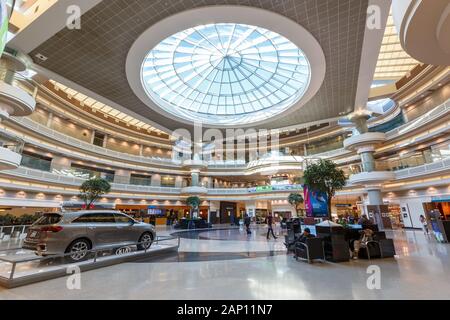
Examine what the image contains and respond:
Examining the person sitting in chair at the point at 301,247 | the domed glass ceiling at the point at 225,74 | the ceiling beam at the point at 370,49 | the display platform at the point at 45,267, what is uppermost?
the domed glass ceiling at the point at 225,74

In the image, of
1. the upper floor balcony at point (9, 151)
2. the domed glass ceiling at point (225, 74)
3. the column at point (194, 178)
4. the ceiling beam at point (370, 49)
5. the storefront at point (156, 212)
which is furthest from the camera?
the column at point (194, 178)

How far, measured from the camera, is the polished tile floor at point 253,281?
4027 mm

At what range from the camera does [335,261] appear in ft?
21.7

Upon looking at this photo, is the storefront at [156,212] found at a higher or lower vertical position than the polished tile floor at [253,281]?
higher

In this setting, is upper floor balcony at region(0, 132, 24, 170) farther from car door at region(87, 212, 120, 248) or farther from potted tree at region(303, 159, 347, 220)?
potted tree at region(303, 159, 347, 220)

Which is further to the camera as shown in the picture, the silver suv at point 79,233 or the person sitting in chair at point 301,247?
the person sitting in chair at point 301,247

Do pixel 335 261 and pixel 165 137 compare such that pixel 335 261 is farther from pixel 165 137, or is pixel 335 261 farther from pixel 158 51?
pixel 165 137

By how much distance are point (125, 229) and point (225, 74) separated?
20.0 m

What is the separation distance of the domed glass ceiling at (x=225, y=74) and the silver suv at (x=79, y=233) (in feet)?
43.5

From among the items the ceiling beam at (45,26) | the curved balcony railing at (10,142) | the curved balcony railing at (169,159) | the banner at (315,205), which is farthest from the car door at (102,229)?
the curved balcony railing at (169,159)

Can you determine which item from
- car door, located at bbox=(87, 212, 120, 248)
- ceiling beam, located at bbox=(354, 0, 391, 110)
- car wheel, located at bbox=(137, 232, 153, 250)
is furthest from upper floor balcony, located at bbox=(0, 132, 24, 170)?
ceiling beam, located at bbox=(354, 0, 391, 110)

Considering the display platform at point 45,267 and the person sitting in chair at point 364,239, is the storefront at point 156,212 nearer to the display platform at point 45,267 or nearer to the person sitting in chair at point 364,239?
the display platform at point 45,267
